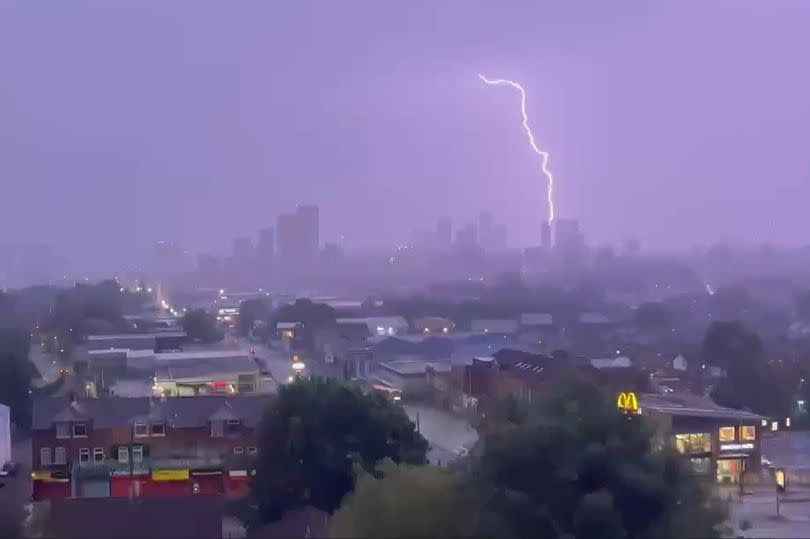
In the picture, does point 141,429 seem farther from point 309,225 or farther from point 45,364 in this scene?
point 309,225

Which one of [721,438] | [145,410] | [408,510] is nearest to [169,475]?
[145,410]

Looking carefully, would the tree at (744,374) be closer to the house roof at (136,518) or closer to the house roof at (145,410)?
the house roof at (145,410)

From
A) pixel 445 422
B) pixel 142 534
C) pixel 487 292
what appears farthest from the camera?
pixel 487 292

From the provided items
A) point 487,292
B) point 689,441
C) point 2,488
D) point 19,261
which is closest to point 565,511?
point 689,441

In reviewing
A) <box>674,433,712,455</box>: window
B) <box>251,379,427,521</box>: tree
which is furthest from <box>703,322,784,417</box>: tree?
<box>251,379,427,521</box>: tree

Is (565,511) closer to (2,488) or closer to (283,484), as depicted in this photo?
(283,484)

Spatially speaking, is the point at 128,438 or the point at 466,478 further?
the point at 128,438
